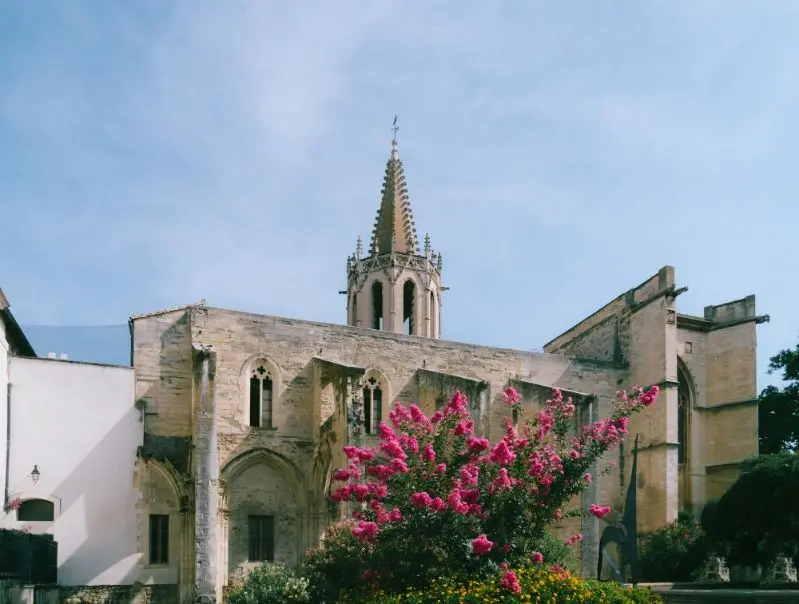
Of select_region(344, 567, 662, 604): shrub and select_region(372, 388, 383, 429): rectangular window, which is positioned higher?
select_region(372, 388, 383, 429): rectangular window

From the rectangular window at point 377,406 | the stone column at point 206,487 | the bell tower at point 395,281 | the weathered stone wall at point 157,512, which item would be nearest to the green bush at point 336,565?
the stone column at point 206,487

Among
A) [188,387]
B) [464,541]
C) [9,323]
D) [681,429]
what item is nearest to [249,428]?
[188,387]

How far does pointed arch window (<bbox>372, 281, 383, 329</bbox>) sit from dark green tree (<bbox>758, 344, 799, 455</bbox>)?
1639 centimetres

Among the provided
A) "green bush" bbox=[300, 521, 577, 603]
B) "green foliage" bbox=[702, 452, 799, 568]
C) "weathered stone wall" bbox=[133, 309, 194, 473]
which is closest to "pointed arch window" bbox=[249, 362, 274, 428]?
"weathered stone wall" bbox=[133, 309, 194, 473]

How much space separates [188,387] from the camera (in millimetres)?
26391

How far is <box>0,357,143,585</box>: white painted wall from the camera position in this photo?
24.2 metres

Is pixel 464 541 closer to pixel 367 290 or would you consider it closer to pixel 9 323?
pixel 9 323

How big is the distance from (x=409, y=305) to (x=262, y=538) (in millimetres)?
16794

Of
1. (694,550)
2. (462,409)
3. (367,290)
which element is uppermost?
(367,290)

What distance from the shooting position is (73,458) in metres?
24.7

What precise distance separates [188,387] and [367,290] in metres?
15.4

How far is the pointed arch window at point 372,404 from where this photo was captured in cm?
2897

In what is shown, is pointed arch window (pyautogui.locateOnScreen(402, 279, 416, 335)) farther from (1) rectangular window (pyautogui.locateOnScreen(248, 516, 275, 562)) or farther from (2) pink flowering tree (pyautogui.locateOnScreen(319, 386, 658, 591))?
(2) pink flowering tree (pyautogui.locateOnScreen(319, 386, 658, 591))

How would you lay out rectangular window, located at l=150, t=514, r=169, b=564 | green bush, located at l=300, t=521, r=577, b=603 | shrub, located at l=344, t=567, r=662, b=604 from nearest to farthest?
Answer: shrub, located at l=344, t=567, r=662, b=604 → green bush, located at l=300, t=521, r=577, b=603 → rectangular window, located at l=150, t=514, r=169, b=564
